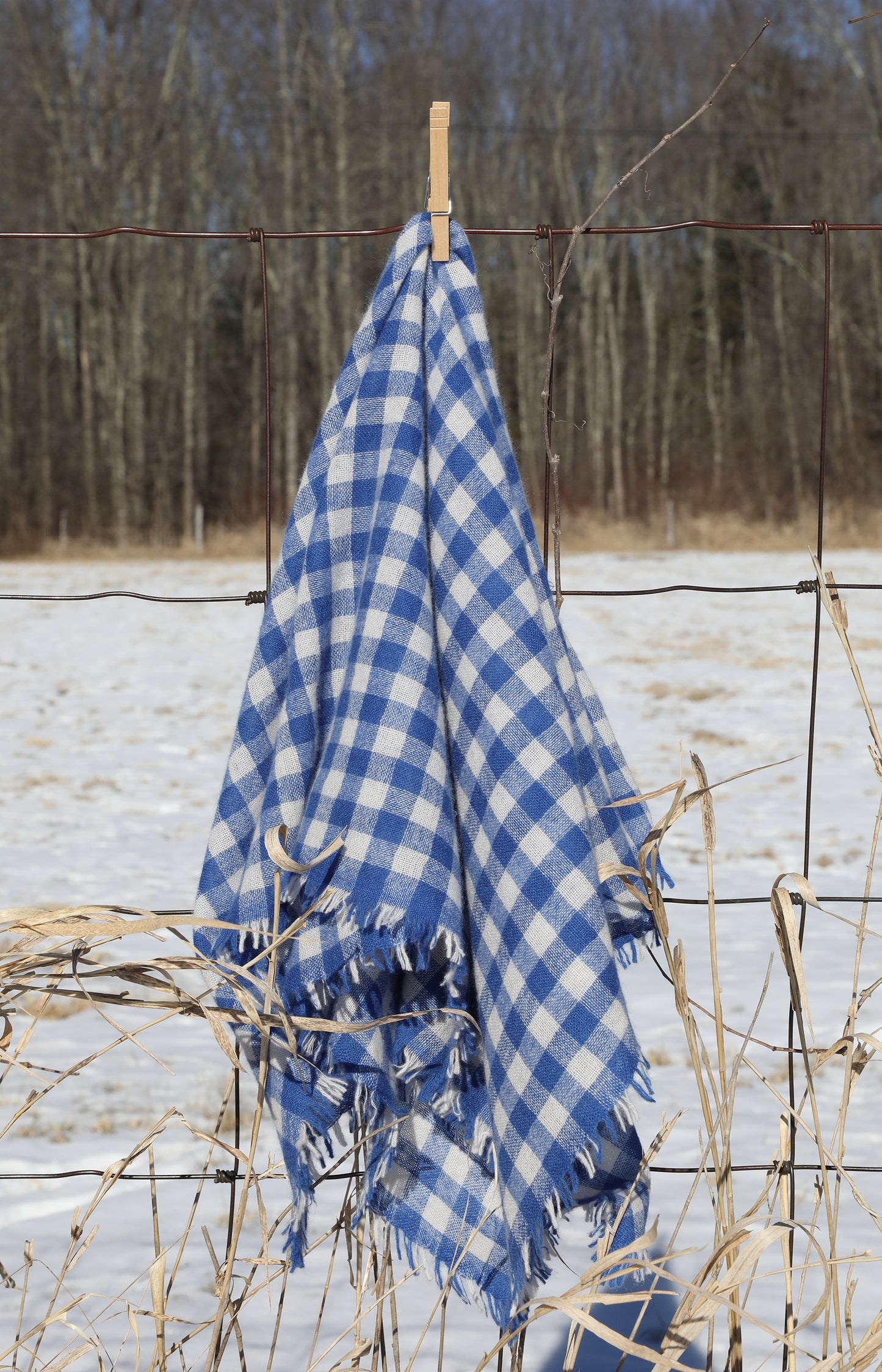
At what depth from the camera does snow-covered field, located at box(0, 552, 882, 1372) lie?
2115 millimetres

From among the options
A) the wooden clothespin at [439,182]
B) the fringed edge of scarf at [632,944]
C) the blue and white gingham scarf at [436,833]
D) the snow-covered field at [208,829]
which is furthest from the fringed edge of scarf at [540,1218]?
the wooden clothespin at [439,182]

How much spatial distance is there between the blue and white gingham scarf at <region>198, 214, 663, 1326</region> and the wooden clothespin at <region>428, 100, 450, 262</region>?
0.08 ft

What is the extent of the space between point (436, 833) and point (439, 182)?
25.7 inches

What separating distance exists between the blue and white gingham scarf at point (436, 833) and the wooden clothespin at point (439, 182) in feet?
0.08

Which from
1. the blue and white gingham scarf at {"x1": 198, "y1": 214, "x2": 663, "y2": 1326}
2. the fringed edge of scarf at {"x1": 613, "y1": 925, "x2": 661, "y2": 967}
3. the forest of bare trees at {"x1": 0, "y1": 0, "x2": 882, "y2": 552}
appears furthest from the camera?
the forest of bare trees at {"x1": 0, "y1": 0, "x2": 882, "y2": 552}

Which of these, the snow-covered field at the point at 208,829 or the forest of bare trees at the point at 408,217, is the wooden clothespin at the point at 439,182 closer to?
the snow-covered field at the point at 208,829

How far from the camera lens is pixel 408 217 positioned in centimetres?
1897

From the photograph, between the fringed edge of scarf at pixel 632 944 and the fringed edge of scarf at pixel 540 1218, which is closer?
the fringed edge of scarf at pixel 540 1218

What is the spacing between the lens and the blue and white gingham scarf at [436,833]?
1.09 m

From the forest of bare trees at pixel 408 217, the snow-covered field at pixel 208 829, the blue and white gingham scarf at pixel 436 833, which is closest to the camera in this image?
the blue and white gingham scarf at pixel 436 833

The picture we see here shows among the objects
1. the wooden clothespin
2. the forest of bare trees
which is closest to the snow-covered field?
the wooden clothespin

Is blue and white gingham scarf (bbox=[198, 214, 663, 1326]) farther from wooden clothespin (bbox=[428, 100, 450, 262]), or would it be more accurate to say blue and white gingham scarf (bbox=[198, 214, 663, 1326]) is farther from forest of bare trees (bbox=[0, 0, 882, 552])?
forest of bare trees (bbox=[0, 0, 882, 552])

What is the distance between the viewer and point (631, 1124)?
1114 millimetres

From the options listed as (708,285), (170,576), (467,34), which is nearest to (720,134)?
(708,285)
